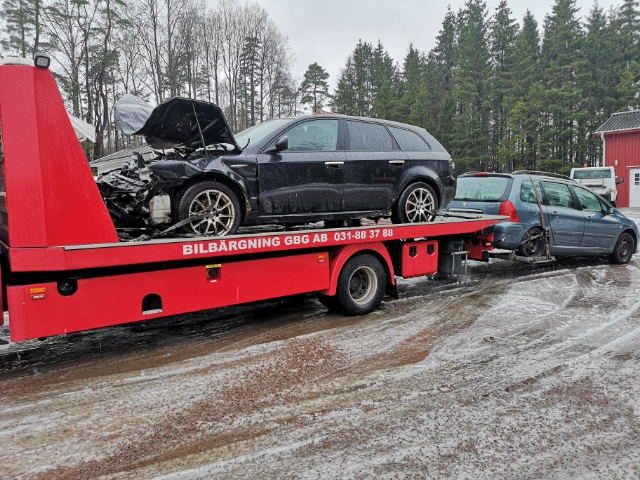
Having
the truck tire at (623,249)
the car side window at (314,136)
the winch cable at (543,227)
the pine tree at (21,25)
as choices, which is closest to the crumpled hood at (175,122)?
the car side window at (314,136)

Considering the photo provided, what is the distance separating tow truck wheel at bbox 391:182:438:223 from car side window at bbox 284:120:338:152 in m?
1.28

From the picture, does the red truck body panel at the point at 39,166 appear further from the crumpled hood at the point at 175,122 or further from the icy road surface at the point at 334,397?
the icy road surface at the point at 334,397

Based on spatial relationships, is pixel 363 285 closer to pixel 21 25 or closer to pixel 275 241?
pixel 275 241

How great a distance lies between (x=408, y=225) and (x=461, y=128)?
34172mm

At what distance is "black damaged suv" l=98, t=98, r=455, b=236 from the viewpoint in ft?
16.0

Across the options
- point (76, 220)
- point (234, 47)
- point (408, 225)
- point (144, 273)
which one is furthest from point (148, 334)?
point (234, 47)

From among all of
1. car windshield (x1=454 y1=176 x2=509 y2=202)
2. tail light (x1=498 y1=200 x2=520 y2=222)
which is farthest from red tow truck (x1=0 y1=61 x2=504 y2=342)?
car windshield (x1=454 y1=176 x2=509 y2=202)

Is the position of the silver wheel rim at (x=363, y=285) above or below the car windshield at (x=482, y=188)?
below

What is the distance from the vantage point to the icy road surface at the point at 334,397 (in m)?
2.83

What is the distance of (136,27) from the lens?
3042 centimetres

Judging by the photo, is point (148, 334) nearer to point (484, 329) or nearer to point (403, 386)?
point (403, 386)

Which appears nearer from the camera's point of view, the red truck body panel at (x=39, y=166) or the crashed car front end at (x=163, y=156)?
the red truck body panel at (x=39, y=166)

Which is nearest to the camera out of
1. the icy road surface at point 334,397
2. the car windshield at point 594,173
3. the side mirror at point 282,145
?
the icy road surface at point 334,397

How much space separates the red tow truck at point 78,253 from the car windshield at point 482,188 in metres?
3.92
